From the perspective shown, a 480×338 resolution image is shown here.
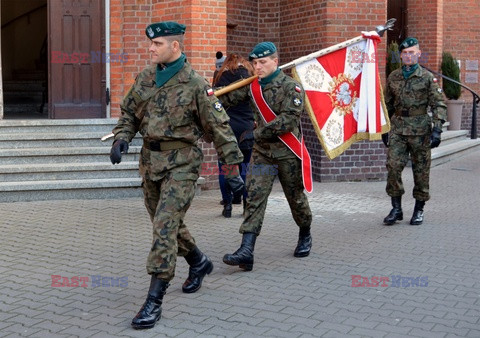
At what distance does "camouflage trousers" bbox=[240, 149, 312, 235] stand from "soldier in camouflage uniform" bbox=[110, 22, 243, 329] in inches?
48.5

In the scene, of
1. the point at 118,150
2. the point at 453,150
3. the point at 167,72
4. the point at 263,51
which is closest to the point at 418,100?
the point at 263,51

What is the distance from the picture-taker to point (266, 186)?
22.6ft

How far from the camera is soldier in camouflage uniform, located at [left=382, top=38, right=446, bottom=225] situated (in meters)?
8.73

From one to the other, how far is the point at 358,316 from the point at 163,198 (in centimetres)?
163

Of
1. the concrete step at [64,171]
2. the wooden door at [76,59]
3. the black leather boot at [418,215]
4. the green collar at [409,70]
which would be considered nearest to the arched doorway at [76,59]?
the wooden door at [76,59]

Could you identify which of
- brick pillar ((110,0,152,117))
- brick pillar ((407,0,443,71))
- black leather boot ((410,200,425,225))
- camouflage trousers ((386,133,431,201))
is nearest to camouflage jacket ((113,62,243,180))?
camouflage trousers ((386,133,431,201))

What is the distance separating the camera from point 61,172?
10.6 m

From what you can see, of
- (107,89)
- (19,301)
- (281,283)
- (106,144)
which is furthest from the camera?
(107,89)

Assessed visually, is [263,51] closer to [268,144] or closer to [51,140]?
[268,144]

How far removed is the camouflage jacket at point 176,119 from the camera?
546cm

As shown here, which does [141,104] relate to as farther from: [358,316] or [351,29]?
[351,29]

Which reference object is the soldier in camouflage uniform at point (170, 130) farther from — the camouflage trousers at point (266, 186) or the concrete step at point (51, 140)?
the concrete step at point (51, 140)

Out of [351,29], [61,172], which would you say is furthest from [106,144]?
[351,29]

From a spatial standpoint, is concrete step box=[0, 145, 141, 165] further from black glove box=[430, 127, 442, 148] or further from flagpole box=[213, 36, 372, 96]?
black glove box=[430, 127, 442, 148]
